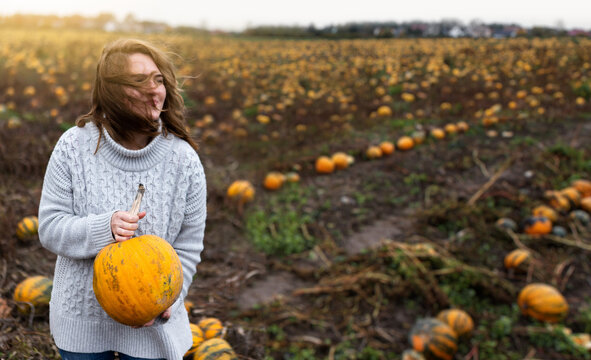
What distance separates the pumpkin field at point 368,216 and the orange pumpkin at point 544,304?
0.04 ft

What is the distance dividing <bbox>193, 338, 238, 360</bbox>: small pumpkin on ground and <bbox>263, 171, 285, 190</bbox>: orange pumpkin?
4092 millimetres

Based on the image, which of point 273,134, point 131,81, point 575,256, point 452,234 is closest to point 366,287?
point 452,234

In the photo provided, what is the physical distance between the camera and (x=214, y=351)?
8.27 feet

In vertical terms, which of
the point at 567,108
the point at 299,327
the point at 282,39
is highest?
the point at 282,39

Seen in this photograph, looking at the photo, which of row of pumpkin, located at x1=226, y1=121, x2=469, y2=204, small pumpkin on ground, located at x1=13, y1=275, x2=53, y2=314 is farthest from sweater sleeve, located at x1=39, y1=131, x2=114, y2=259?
row of pumpkin, located at x1=226, y1=121, x2=469, y2=204

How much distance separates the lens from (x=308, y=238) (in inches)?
207

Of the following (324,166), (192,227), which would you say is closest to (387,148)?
(324,166)

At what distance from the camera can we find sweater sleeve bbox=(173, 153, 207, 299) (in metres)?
1.95

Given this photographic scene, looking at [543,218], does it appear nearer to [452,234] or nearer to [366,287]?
[452,234]

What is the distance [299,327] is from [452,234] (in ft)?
8.08

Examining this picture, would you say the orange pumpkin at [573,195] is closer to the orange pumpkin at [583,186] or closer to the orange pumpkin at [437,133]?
the orange pumpkin at [583,186]

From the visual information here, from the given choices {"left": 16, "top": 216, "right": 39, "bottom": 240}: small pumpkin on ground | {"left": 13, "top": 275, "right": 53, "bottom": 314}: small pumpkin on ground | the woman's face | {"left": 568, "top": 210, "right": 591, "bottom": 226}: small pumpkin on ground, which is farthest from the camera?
{"left": 568, "top": 210, "right": 591, "bottom": 226}: small pumpkin on ground

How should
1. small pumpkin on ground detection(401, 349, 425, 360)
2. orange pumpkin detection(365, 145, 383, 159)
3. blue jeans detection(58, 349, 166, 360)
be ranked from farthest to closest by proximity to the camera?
1. orange pumpkin detection(365, 145, 383, 159)
2. small pumpkin on ground detection(401, 349, 425, 360)
3. blue jeans detection(58, 349, 166, 360)

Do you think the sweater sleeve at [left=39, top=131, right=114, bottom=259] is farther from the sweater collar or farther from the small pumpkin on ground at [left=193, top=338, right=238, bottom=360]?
the small pumpkin on ground at [left=193, top=338, right=238, bottom=360]
